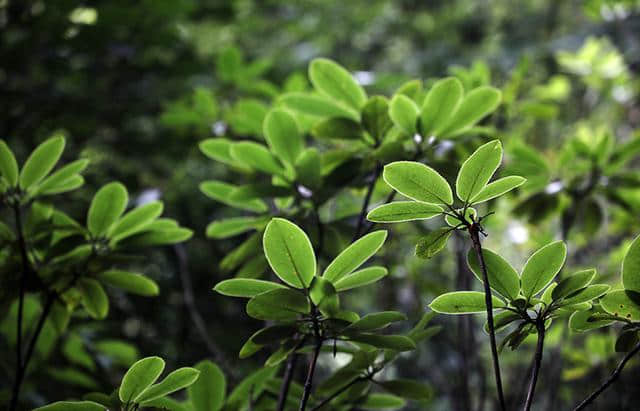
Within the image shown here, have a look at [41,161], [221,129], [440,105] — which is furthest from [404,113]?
[221,129]

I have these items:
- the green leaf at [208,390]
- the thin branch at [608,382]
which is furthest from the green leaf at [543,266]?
the green leaf at [208,390]

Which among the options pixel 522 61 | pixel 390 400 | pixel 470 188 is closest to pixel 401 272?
pixel 522 61

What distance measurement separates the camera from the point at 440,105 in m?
0.95

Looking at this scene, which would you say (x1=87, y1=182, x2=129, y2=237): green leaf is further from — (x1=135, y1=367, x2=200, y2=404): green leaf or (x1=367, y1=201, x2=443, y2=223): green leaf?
(x1=367, y1=201, x2=443, y2=223): green leaf

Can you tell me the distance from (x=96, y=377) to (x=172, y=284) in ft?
3.07

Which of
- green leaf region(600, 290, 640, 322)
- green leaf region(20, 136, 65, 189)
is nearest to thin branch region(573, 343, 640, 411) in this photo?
green leaf region(600, 290, 640, 322)

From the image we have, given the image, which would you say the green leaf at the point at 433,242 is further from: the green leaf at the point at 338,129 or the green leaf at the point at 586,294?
the green leaf at the point at 338,129

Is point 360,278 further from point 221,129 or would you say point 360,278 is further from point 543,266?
point 221,129

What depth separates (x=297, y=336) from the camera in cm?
82

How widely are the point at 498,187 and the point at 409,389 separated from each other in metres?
0.40

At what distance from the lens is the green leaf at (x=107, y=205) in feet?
3.09

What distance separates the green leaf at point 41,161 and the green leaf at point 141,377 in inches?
16.0

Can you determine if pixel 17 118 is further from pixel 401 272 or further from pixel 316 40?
pixel 316 40

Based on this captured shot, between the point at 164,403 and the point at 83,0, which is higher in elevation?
the point at 83,0
